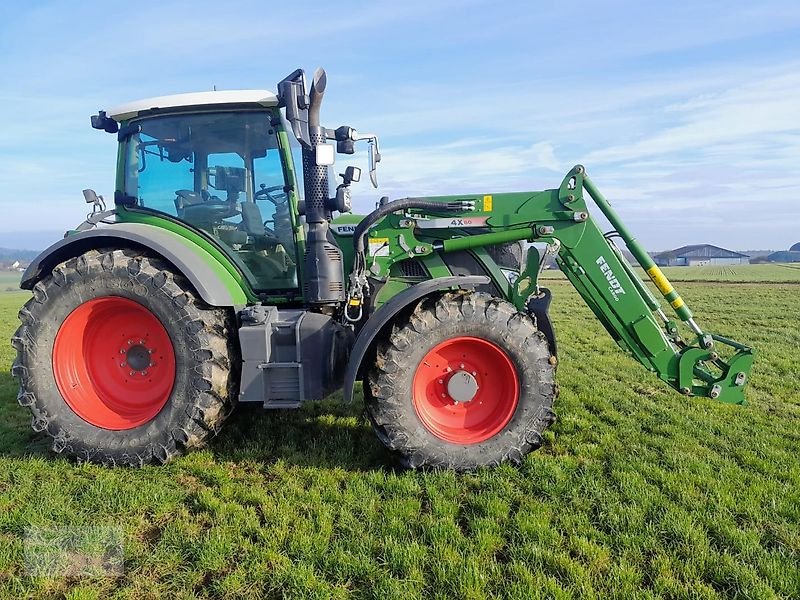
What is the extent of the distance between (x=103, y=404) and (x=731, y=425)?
18.2 ft

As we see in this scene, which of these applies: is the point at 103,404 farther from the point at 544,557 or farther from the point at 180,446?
the point at 544,557

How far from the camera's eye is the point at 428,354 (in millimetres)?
4320

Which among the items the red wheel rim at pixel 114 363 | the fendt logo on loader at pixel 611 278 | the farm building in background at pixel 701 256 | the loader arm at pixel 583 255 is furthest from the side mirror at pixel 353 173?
the farm building in background at pixel 701 256

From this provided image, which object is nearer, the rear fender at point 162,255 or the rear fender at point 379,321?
the rear fender at point 379,321

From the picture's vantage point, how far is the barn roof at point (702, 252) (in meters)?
106

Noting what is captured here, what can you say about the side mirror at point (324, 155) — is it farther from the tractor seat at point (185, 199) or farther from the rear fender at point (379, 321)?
the tractor seat at point (185, 199)

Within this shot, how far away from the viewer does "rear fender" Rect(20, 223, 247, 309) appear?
4.40 metres

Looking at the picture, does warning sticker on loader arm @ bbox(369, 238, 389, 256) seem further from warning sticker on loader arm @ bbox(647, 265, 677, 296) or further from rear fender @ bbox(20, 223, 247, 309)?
warning sticker on loader arm @ bbox(647, 265, 677, 296)

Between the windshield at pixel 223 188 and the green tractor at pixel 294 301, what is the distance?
1 centimetres

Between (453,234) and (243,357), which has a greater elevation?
(453,234)

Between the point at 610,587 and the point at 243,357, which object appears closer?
the point at 610,587

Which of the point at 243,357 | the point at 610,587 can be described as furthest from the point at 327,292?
the point at 610,587

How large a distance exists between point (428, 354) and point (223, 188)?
2303 millimetres

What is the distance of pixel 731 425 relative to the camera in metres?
5.31
